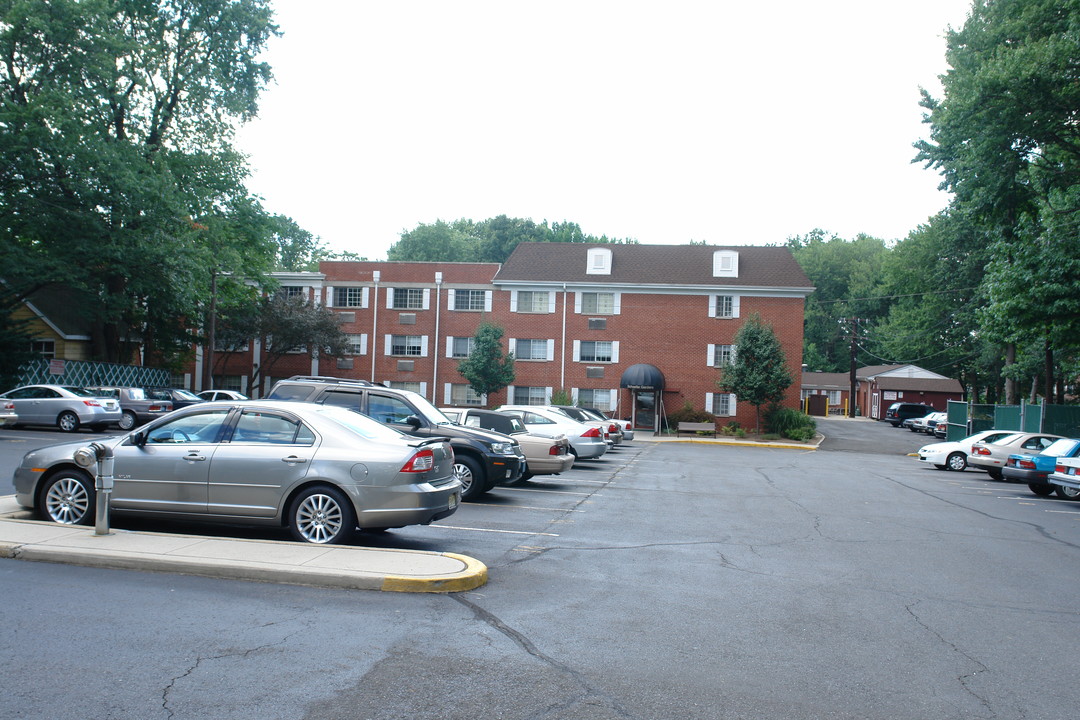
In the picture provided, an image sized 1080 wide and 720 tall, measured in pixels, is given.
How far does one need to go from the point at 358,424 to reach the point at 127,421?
2400 centimetres

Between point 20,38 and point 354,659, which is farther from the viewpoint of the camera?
point 20,38

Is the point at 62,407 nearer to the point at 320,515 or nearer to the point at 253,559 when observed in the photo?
the point at 320,515

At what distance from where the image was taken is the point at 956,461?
1099 inches

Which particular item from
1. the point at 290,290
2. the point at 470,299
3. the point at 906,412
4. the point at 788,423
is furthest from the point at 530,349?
the point at 906,412

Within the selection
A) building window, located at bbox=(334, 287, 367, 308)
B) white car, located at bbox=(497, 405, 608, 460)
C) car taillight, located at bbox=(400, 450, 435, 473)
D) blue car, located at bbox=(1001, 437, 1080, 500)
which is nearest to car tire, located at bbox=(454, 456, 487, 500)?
car taillight, located at bbox=(400, 450, 435, 473)

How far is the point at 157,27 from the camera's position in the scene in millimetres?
35469

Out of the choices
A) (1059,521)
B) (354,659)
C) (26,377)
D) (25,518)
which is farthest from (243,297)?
(354,659)

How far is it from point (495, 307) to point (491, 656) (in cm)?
4262

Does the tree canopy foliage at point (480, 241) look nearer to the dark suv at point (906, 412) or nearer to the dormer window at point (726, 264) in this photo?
the dark suv at point (906, 412)

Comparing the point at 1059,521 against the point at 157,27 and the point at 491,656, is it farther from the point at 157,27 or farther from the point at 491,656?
the point at 157,27

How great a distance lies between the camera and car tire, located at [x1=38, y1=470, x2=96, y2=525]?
949 cm

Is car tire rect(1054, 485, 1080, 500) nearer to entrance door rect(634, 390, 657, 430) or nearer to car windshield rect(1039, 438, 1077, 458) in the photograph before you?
car windshield rect(1039, 438, 1077, 458)

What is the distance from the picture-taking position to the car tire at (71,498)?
31.1ft

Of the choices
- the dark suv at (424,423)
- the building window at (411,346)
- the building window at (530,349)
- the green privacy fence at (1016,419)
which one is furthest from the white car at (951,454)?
the building window at (411,346)
